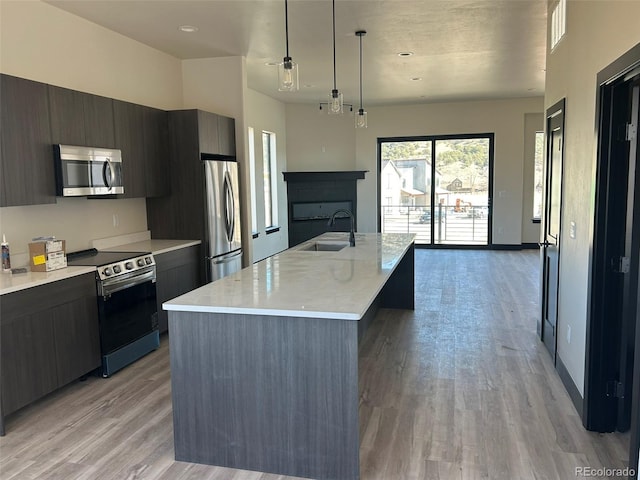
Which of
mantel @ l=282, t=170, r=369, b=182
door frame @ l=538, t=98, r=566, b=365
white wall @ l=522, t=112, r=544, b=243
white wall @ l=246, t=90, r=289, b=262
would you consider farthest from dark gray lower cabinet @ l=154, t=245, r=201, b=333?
white wall @ l=522, t=112, r=544, b=243

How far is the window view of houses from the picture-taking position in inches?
390

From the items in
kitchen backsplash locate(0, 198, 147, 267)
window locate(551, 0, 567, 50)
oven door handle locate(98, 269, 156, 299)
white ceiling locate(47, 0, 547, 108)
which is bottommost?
oven door handle locate(98, 269, 156, 299)

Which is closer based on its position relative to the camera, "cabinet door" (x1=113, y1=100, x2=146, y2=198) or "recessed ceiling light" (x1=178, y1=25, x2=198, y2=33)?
"cabinet door" (x1=113, y1=100, x2=146, y2=198)

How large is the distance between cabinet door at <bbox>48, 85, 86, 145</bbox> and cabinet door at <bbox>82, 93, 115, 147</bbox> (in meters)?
0.06

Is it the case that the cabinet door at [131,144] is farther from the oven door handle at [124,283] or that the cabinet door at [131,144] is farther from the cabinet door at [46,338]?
the cabinet door at [46,338]

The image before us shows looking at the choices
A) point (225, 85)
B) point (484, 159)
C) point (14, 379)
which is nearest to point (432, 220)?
point (484, 159)

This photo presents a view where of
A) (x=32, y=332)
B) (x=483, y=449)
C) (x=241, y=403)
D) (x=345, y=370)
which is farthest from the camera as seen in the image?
(x=32, y=332)

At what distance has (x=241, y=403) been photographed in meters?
2.50

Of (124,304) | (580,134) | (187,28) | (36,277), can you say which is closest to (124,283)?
(124,304)

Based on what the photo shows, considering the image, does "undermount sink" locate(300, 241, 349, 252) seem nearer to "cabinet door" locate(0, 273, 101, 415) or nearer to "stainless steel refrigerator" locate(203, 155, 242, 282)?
"stainless steel refrigerator" locate(203, 155, 242, 282)

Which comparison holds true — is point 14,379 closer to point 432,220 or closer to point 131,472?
point 131,472

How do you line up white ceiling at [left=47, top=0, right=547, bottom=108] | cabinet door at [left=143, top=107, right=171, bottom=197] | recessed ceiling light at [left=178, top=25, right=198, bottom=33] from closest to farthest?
1. white ceiling at [left=47, top=0, right=547, bottom=108]
2. recessed ceiling light at [left=178, top=25, right=198, bottom=33]
3. cabinet door at [left=143, top=107, right=171, bottom=197]

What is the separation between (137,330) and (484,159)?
7.81 m

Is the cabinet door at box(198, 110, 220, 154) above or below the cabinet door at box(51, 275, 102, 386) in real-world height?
above
